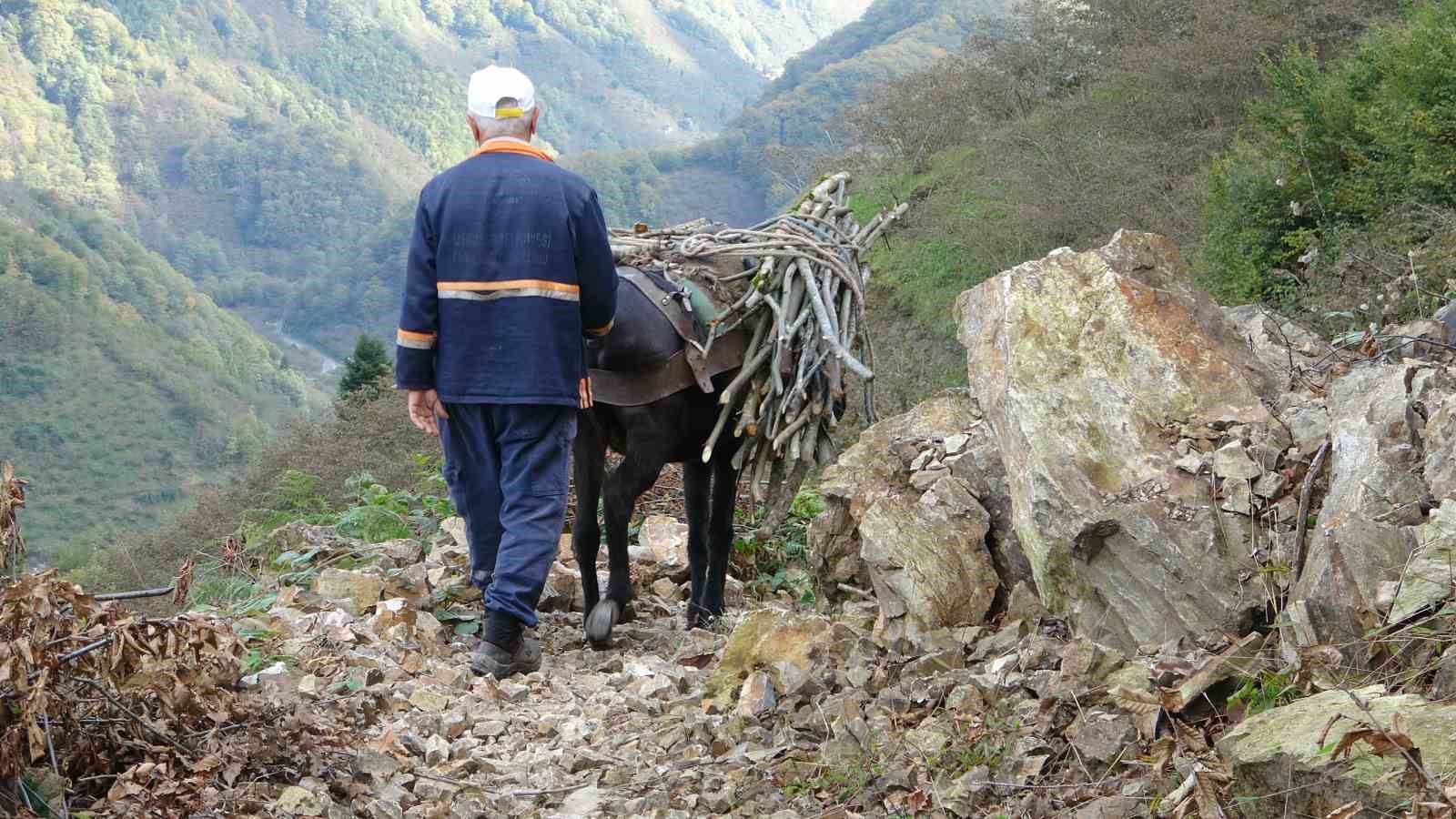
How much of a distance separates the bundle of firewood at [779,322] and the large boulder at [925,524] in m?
0.39

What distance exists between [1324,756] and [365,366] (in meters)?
25.0

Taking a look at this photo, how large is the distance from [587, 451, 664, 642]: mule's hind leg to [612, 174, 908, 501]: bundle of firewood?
0.30m

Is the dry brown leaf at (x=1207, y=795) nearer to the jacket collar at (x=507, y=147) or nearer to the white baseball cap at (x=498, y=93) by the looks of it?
the jacket collar at (x=507, y=147)

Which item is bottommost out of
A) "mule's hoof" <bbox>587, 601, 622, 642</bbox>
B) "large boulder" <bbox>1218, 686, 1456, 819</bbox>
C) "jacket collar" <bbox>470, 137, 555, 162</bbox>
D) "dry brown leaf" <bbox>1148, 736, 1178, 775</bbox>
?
"mule's hoof" <bbox>587, 601, 622, 642</bbox>

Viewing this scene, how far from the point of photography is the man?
498 centimetres

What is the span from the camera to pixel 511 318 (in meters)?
5.00

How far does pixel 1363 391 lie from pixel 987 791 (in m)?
1.69

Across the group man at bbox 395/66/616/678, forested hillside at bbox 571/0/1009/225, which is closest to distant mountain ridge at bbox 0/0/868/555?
forested hillside at bbox 571/0/1009/225

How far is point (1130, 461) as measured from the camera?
4.18m

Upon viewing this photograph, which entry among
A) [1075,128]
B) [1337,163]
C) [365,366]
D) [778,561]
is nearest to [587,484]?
[778,561]

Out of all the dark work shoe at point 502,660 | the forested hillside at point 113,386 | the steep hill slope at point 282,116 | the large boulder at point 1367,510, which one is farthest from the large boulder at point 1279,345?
the steep hill slope at point 282,116

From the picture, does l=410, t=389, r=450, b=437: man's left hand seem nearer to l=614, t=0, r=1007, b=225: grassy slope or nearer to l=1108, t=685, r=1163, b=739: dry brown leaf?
l=1108, t=685, r=1163, b=739: dry brown leaf

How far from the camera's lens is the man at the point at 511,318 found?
498 cm

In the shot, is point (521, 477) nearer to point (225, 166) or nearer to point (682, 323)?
point (682, 323)
